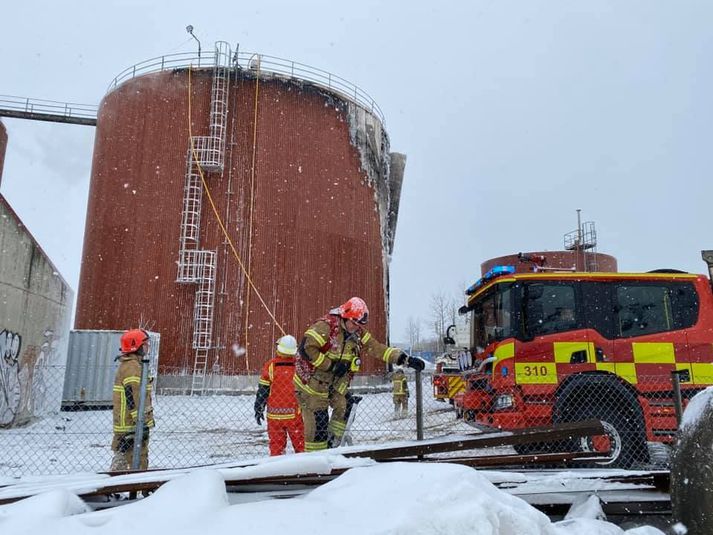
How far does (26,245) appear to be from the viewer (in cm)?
1053

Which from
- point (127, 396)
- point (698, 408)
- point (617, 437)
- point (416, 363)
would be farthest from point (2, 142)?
point (698, 408)

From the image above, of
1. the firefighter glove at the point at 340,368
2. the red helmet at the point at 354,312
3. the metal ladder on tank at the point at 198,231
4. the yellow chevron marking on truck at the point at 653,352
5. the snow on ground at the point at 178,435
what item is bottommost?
the snow on ground at the point at 178,435

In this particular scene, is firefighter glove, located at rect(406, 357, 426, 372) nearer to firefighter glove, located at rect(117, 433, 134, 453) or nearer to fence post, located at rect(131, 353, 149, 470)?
fence post, located at rect(131, 353, 149, 470)

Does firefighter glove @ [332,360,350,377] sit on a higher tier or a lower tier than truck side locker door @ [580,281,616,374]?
lower

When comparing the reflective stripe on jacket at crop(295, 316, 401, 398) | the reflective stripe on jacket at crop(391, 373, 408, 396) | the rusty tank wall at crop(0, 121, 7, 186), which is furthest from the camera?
the rusty tank wall at crop(0, 121, 7, 186)

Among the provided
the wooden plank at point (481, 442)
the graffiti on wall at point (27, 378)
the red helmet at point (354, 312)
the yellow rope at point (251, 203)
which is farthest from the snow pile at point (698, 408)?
the yellow rope at point (251, 203)

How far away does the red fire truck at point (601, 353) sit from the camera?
6.65 meters

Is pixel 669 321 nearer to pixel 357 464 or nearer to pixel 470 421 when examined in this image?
pixel 470 421

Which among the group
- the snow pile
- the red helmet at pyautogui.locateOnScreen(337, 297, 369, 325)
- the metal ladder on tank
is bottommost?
the snow pile

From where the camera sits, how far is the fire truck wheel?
6.57 metres

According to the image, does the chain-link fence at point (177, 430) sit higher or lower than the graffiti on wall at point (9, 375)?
lower

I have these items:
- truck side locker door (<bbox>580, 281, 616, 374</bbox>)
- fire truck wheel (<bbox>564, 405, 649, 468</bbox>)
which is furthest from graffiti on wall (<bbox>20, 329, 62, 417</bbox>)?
truck side locker door (<bbox>580, 281, 616, 374</bbox>)

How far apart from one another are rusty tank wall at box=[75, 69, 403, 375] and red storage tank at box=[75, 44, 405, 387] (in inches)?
1.8

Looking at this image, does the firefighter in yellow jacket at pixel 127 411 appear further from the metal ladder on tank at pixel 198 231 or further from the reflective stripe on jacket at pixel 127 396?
the metal ladder on tank at pixel 198 231
